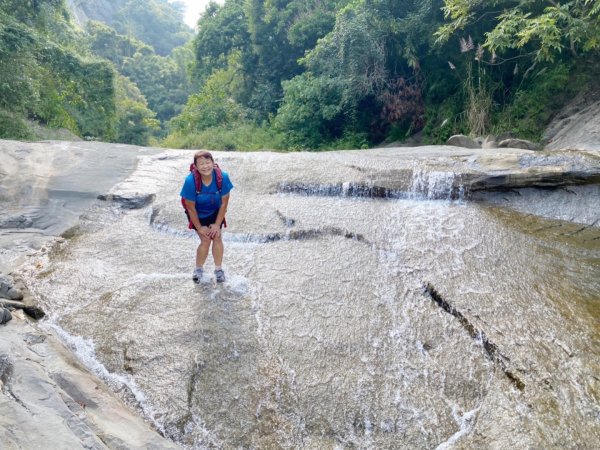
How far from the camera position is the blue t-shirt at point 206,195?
4215mm

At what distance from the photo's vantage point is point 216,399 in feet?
11.3

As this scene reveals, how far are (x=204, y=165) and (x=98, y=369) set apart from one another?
182 centimetres

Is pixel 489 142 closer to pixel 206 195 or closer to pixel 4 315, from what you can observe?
pixel 206 195

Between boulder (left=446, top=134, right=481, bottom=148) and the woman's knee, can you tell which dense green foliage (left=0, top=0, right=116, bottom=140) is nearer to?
the woman's knee

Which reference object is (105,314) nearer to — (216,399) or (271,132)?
(216,399)

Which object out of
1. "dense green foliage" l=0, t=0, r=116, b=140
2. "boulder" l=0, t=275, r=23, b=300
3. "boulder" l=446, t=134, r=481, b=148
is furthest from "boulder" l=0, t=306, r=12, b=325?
"boulder" l=446, t=134, r=481, b=148

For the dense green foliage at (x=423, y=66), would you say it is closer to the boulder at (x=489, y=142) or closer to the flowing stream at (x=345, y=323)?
the boulder at (x=489, y=142)

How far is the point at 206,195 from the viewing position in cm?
431

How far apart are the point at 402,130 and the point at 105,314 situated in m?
11.2

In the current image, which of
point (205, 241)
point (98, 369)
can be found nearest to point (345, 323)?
point (205, 241)

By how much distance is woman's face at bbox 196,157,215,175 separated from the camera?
4.12 m

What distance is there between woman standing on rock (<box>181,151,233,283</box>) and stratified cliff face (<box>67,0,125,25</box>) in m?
54.0

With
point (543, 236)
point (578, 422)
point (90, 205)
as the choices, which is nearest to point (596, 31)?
point (543, 236)

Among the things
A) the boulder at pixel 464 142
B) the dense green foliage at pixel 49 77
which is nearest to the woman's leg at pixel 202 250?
the boulder at pixel 464 142
